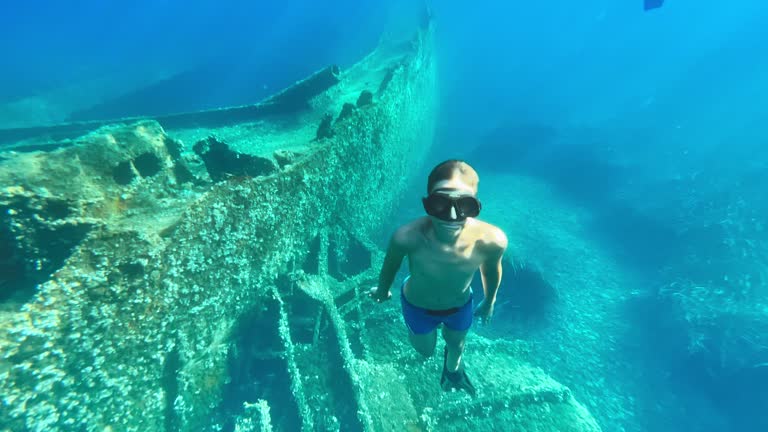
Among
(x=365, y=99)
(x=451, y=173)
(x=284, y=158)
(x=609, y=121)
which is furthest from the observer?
(x=609, y=121)

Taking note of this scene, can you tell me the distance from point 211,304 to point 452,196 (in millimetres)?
3499

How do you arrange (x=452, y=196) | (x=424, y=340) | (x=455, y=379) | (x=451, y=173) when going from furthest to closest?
(x=455, y=379) < (x=424, y=340) < (x=451, y=173) < (x=452, y=196)

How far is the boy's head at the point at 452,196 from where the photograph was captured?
2066 mm

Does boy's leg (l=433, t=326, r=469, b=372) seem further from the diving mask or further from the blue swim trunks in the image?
the diving mask

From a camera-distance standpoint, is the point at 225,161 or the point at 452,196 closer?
the point at 452,196

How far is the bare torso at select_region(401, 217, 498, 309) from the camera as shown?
249 centimetres

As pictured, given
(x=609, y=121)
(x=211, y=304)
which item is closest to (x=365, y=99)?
(x=211, y=304)

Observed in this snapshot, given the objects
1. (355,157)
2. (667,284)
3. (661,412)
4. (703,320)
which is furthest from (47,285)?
(667,284)

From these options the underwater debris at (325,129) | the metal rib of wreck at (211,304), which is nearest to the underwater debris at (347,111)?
the metal rib of wreck at (211,304)

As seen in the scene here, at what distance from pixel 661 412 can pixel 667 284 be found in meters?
3.67

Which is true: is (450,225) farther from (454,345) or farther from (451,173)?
(454,345)

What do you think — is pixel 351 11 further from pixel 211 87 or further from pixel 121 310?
pixel 121 310

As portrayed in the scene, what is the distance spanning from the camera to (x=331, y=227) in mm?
6227

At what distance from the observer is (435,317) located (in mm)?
2953
